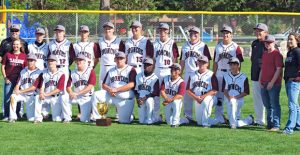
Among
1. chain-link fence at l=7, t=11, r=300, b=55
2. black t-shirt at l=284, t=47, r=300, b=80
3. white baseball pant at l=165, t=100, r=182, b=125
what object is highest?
chain-link fence at l=7, t=11, r=300, b=55

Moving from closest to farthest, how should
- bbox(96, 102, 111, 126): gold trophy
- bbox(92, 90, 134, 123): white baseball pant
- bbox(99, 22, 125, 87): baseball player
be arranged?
1. bbox(96, 102, 111, 126): gold trophy
2. bbox(92, 90, 134, 123): white baseball pant
3. bbox(99, 22, 125, 87): baseball player

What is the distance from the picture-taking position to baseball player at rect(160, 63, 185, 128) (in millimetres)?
10938

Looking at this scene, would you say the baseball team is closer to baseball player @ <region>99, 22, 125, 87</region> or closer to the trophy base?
baseball player @ <region>99, 22, 125, 87</region>

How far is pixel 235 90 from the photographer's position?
1110 centimetres

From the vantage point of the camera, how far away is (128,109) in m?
11.4

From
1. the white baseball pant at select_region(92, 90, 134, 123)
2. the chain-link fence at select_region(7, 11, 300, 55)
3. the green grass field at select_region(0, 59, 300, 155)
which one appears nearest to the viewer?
the green grass field at select_region(0, 59, 300, 155)

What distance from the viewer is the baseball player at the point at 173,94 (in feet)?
35.9

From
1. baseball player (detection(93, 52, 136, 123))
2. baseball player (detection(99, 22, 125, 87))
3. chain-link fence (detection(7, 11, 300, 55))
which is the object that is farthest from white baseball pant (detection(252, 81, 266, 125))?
chain-link fence (detection(7, 11, 300, 55))

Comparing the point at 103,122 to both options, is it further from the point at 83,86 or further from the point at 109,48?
the point at 109,48

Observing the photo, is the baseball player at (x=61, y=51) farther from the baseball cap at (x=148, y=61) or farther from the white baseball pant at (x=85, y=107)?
the baseball cap at (x=148, y=61)

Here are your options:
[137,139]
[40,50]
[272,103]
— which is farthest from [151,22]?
[137,139]

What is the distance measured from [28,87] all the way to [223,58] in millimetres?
3379

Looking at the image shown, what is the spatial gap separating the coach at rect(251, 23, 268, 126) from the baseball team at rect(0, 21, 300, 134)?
16 millimetres

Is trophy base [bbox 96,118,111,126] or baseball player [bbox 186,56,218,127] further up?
baseball player [bbox 186,56,218,127]
